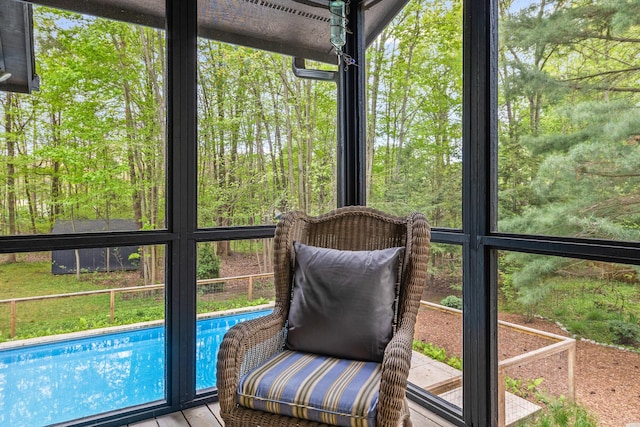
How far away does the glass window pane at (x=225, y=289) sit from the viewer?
2.39 metres

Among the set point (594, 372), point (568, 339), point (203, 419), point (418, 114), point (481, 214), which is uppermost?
point (418, 114)

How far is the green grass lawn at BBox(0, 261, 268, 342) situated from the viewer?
200 cm

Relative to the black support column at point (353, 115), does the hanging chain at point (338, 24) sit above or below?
above

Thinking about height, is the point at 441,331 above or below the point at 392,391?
below

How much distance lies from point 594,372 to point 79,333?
276cm

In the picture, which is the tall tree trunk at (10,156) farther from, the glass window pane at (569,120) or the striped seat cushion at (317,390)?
the glass window pane at (569,120)

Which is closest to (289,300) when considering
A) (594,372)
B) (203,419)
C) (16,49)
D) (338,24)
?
(203,419)

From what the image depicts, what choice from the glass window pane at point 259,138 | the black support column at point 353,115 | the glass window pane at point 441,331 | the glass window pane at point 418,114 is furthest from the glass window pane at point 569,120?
the glass window pane at point 259,138

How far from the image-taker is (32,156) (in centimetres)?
205

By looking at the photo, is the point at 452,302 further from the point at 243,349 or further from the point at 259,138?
the point at 259,138

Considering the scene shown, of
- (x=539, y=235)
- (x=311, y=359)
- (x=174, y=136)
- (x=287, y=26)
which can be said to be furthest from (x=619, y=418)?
(x=287, y=26)

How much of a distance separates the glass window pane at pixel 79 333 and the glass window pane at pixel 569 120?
2042 mm

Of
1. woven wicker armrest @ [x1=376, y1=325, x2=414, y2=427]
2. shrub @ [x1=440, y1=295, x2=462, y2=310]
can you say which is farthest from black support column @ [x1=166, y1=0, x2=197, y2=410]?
shrub @ [x1=440, y1=295, x2=462, y2=310]

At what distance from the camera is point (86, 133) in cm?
221
